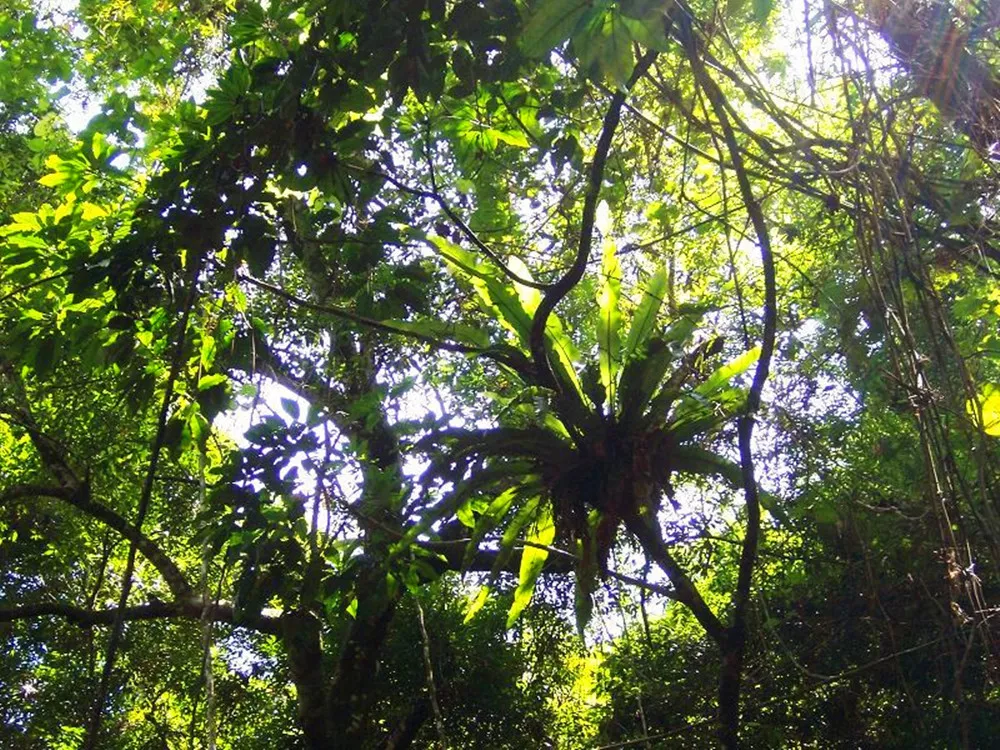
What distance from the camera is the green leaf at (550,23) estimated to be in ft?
4.31

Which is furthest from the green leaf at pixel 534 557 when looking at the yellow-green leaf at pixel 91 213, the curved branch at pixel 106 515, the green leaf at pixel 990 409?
the curved branch at pixel 106 515

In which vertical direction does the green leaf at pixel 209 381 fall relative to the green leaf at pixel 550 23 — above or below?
above

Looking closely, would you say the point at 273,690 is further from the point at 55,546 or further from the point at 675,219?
the point at 675,219

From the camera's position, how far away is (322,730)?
423 cm

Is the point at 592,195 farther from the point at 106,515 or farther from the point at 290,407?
the point at 106,515

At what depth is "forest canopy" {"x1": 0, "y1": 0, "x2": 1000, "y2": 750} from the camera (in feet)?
6.23

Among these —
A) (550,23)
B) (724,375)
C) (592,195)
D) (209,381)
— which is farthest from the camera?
(724,375)

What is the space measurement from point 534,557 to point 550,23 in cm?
177

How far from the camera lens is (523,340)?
268 cm

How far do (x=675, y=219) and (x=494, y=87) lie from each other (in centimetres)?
124

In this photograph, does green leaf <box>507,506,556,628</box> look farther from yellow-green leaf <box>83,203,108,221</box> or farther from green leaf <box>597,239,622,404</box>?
yellow-green leaf <box>83,203,108,221</box>

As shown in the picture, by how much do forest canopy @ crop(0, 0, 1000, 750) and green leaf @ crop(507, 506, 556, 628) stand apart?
1cm

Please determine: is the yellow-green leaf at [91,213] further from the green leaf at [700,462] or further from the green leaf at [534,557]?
the green leaf at [700,462]

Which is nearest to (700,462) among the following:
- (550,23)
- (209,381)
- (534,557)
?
(534,557)
